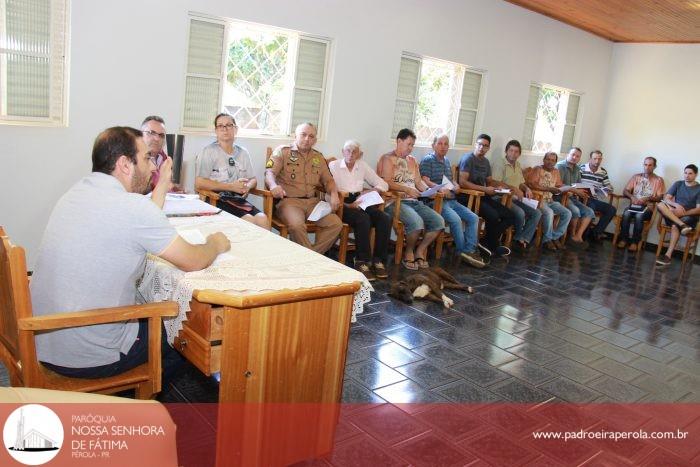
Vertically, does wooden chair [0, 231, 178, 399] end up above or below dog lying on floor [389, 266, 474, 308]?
above

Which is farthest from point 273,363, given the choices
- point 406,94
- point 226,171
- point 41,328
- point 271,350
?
point 406,94

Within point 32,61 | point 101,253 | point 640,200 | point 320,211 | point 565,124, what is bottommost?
point 320,211

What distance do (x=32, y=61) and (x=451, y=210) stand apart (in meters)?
3.71

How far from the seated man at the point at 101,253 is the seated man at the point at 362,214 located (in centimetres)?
289

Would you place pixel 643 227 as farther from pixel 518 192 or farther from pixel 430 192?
pixel 430 192

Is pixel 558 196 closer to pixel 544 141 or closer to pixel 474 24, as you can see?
pixel 544 141

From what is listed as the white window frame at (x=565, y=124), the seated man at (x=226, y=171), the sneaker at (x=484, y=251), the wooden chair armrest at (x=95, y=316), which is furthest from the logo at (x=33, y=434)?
the white window frame at (x=565, y=124)

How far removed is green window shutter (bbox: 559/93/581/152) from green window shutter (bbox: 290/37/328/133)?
4.34m

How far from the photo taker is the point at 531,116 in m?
7.43

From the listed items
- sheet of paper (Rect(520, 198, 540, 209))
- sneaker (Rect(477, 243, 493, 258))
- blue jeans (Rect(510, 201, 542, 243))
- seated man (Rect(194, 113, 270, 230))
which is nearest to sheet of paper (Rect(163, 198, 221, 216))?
seated man (Rect(194, 113, 270, 230))

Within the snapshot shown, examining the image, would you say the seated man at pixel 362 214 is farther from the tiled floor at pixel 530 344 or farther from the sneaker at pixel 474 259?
the sneaker at pixel 474 259

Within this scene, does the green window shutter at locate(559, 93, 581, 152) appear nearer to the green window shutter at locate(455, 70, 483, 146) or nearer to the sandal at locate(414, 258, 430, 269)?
the green window shutter at locate(455, 70, 483, 146)

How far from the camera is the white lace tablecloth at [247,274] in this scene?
1.87 metres

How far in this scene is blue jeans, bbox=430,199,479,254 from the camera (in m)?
5.63
